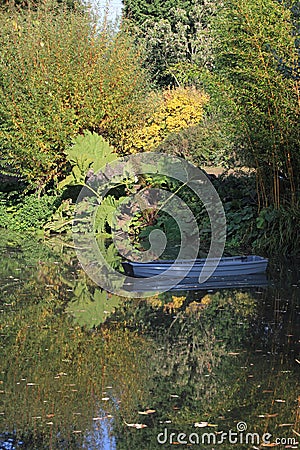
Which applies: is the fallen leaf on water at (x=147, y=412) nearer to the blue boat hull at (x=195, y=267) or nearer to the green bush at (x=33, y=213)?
the blue boat hull at (x=195, y=267)

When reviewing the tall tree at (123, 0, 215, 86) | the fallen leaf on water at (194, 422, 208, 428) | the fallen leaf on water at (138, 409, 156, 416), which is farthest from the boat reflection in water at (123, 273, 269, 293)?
the tall tree at (123, 0, 215, 86)

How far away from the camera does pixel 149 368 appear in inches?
251

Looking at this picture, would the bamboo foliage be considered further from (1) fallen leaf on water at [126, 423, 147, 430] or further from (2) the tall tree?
(2) the tall tree

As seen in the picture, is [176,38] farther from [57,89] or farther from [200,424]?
[200,424]

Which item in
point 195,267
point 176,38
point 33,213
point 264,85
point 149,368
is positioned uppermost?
point 176,38

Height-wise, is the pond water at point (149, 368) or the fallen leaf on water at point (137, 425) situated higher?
the pond water at point (149, 368)

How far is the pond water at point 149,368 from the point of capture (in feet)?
16.2

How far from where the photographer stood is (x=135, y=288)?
396 inches

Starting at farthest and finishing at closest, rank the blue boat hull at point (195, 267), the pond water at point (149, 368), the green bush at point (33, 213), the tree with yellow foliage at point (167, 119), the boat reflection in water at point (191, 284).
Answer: the tree with yellow foliage at point (167, 119), the green bush at point (33, 213), the blue boat hull at point (195, 267), the boat reflection in water at point (191, 284), the pond water at point (149, 368)

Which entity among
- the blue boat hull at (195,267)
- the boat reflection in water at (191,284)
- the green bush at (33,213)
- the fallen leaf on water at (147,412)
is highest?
the green bush at (33,213)

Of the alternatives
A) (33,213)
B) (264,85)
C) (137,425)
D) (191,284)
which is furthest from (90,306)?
(33,213)

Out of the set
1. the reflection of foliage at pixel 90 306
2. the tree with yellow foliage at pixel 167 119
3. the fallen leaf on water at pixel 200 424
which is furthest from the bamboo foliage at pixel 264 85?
the fallen leaf on water at pixel 200 424

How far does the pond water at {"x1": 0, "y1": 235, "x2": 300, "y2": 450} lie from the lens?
494cm

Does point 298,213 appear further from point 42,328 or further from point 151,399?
point 151,399
